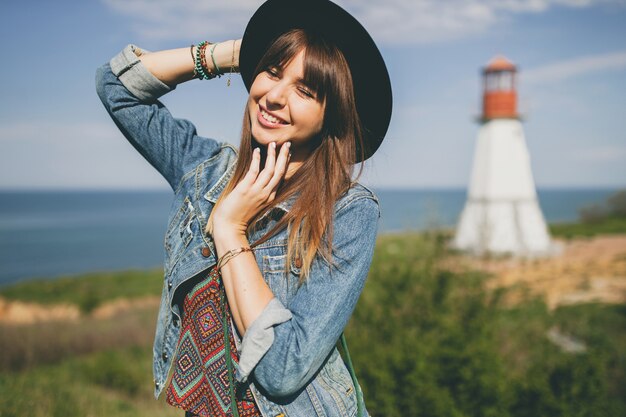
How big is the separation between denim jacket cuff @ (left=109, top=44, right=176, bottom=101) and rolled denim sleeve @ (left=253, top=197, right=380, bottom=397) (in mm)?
899

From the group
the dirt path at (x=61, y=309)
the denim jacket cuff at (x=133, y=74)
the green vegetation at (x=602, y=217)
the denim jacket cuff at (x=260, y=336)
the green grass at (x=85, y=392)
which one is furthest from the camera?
the green vegetation at (x=602, y=217)

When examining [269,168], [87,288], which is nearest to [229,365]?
[269,168]

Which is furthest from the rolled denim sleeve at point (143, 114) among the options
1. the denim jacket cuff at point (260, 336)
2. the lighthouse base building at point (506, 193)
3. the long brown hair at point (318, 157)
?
the lighthouse base building at point (506, 193)

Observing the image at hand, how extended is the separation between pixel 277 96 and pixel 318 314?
28.1 inches

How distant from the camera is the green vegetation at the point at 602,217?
37156mm

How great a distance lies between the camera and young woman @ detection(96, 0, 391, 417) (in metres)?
1.54

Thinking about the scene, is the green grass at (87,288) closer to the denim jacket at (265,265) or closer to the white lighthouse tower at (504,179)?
the white lighthouse tower at (504,179)

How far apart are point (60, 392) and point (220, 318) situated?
16.6ft

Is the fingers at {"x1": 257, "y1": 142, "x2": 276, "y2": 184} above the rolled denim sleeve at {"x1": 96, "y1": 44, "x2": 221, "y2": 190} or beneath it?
beneath

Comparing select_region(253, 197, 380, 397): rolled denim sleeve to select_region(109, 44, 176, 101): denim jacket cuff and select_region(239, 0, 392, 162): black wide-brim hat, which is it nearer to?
select_region(239, 0, 392, 162): black wide-brim hat

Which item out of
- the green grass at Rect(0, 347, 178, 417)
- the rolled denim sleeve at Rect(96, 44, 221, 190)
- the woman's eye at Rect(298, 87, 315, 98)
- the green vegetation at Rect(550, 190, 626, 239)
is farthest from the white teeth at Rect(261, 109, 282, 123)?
the green vegetation at Rect(550, 190, 626, 239)

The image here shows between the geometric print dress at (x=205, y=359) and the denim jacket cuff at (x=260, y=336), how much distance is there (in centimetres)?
12

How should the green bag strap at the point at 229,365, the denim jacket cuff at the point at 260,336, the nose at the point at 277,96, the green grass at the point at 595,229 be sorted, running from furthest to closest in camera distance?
the green grass at the point at 595,229, the nose at the point at 277,96, the green bag strap at the point at 229,365, the denim jacket cuff at the point at 260,336

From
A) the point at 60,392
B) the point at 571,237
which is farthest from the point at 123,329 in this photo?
the point at 571,237
